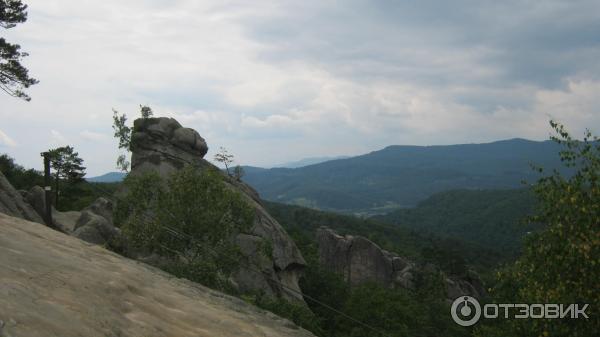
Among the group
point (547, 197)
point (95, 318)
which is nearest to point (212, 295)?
point (95, 318)

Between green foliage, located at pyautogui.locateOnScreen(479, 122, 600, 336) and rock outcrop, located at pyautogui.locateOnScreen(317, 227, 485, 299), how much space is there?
7850 cm

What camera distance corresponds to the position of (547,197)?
18344mm

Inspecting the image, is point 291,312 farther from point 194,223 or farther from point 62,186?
point 62,186

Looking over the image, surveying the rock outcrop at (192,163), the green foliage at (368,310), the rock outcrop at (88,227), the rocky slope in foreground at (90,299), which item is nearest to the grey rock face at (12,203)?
the rock outcrop at (88,227)

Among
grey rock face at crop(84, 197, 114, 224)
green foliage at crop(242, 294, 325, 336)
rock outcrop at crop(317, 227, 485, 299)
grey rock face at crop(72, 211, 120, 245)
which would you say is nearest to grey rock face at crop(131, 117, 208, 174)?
grey rock face at crop(84, 197, 114, 224)

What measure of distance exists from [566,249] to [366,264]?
82.6m

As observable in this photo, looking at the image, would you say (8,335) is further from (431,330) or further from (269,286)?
(431,330)

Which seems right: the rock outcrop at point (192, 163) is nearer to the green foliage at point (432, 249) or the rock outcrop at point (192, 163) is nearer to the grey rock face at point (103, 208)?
the grey rock face at point (103, 208)

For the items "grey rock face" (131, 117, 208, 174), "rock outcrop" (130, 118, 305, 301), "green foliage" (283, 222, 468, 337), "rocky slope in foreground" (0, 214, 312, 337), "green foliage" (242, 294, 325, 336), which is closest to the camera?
"rocky slope in foreground" (0, 214, 312, 337)

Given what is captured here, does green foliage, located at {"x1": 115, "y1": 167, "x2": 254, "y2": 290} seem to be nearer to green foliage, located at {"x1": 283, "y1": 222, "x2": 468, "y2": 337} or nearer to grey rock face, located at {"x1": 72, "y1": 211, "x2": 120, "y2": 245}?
grey rock face, located at {"x1": 72, "y1": 211, "x2": 120, "y2": 245}

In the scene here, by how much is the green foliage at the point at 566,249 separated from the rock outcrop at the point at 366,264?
7850 cm

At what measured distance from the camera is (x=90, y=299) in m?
9.50

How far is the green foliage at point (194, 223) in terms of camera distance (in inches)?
1414

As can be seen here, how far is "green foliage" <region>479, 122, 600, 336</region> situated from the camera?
15930 mm
